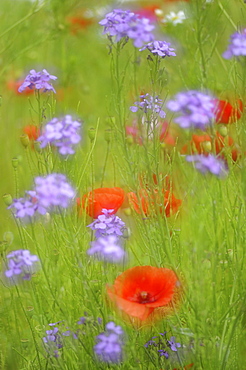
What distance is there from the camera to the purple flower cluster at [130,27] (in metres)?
0.65

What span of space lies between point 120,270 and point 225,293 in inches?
7.1

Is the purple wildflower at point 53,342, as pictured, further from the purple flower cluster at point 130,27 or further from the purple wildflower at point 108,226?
the purple flower cluster at point 130,27

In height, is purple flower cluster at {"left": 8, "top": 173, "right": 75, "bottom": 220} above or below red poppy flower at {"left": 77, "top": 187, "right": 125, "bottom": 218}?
above

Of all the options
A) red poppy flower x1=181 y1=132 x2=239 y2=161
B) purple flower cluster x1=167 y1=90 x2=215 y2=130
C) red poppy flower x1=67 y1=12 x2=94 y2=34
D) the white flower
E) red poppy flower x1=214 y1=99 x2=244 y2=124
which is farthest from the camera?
red poppy flower x1=67 y1=12 x2=94 y2=34

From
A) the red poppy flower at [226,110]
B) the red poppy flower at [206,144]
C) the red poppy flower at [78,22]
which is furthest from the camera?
the red poppy flower at [78,22]

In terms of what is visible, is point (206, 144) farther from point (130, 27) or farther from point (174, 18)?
point (174, 18)

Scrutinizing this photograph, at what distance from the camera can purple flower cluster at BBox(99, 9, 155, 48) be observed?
650 millimetres

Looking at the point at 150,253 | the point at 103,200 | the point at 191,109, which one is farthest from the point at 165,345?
the point at 191,109

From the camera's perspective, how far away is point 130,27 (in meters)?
0.67

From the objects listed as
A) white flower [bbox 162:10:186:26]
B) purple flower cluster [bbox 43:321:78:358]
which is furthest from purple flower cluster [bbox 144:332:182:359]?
white flower [bbox 162:10:186:26]

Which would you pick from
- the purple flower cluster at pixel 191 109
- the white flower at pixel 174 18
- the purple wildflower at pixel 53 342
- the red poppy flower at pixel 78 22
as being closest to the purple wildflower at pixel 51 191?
the purple flower cluster at pixel 191 109

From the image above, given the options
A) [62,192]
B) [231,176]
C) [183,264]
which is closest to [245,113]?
Result: [231,176]

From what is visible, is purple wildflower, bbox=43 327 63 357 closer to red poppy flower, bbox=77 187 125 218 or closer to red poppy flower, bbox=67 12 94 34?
red poppy flower, bbox=77 187 125 218

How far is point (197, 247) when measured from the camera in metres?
0.65
